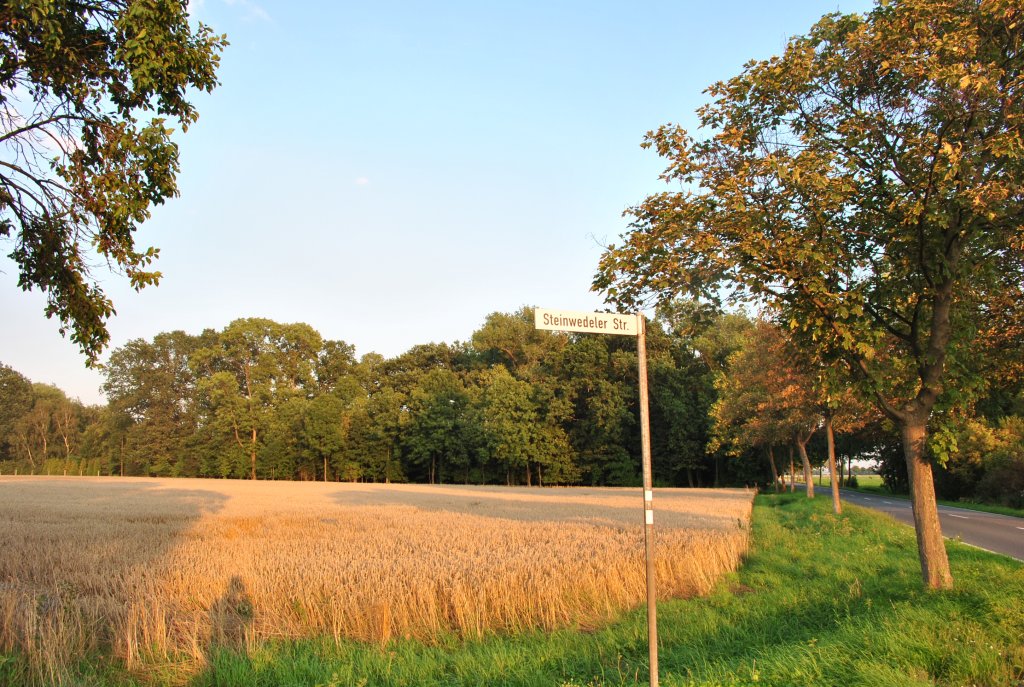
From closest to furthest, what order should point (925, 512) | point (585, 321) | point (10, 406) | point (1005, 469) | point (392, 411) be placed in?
point (585, 321) → point (925, 512) → point (1005, 469) → point (392, 411) → point (10, 406)

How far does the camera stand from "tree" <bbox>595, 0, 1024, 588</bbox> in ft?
28.8

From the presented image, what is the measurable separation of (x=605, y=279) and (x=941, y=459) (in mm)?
5410

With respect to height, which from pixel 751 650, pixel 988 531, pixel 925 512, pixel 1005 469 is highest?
pixel 1005 469

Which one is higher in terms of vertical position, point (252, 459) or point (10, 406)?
point (10, 406)

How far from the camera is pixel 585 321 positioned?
5.44m

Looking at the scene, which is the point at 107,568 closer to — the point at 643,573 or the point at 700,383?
the point at 643,573

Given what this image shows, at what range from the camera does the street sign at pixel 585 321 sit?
209 inches

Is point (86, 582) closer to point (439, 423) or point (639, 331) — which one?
point (639, 331)

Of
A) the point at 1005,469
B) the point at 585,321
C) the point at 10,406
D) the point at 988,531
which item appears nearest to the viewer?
the point at 585,321

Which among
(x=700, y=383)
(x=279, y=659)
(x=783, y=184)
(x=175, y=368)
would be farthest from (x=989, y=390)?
(x=175, y=368)

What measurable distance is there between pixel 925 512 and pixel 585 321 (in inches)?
295

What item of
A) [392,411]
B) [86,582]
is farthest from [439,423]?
[86,582]

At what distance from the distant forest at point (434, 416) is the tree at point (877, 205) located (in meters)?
30.6

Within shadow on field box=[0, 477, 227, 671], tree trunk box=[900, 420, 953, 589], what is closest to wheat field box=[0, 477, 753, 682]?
shadow on field box=[0, 477, 227, 671]
